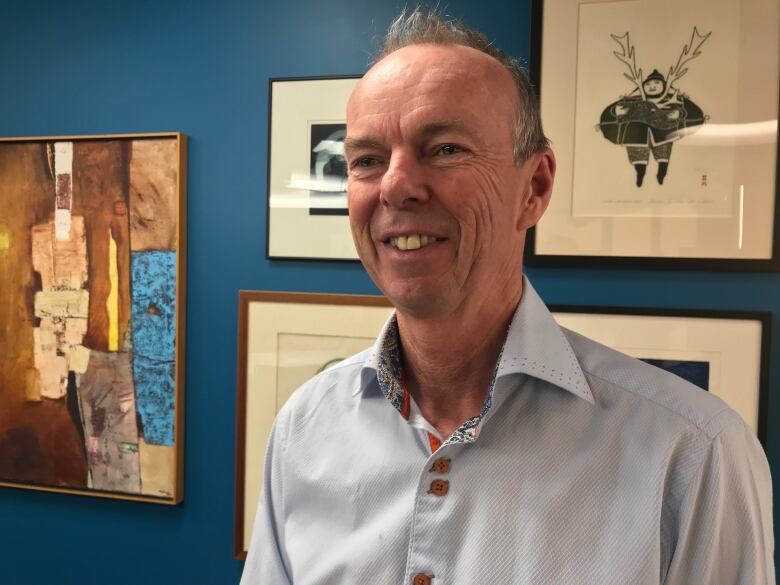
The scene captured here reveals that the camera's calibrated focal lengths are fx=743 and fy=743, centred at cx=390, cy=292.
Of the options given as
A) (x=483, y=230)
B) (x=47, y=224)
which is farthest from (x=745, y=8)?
(x=47, y=224)

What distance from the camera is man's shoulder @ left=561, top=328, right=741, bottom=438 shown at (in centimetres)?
89

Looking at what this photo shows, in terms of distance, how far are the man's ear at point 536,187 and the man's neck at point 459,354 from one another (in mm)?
98

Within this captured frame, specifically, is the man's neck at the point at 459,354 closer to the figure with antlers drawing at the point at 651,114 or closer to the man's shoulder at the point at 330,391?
the man's shoulder at the point at 330,391

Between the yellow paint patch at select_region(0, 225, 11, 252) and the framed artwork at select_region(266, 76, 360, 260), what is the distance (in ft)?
2.48

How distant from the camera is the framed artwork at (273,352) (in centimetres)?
175

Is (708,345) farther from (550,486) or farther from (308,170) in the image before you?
(308,170)

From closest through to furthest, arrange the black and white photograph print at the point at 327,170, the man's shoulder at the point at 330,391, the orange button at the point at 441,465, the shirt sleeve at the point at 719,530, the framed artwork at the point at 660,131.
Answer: the shirt sleeve at the point at 719,530
the orange button at the point at 441,465
the man's shoulder at the point at 330,391
the framed artwork at the point at 660,131
the black and white photograph print at the point at 327,170

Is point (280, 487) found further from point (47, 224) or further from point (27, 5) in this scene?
point (27, 5)

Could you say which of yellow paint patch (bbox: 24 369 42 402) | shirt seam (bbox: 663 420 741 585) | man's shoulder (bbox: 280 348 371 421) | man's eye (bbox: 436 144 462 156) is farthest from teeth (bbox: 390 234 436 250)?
yellow paint patch (bbox: 24 369 42 402)

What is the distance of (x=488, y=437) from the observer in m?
0.95

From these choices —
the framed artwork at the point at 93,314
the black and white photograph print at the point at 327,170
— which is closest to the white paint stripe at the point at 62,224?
the framed artwork at the point at 93,314

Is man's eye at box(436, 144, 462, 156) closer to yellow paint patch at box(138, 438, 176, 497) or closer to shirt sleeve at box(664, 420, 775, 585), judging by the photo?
shirt sleeve at box(664, 420, 775, 585)

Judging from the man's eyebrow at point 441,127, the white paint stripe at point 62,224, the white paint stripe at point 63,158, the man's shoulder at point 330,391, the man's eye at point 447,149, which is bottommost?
the man's shoulder at point 330,391

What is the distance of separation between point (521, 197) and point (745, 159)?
0.76m
